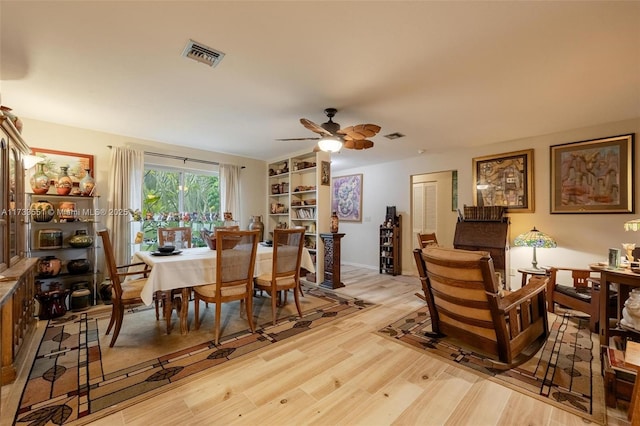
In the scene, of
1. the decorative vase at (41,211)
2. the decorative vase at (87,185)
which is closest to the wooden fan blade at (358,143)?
the decorative vase at (87,185)

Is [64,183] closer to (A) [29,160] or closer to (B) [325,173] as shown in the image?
(A) [29,160]

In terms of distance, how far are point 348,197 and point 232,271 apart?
15.7 feet

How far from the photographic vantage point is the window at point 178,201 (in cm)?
454

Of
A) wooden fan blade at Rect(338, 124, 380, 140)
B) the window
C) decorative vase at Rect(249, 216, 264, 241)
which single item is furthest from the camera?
decorative vase at Rect(249, 216, 264, 241)

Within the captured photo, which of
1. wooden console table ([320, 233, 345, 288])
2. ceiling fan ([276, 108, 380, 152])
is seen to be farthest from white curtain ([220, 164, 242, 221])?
ceiling fan ([276, 108, 380, 152])

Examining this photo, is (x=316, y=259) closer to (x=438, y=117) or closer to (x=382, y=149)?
(x=382, y=149)

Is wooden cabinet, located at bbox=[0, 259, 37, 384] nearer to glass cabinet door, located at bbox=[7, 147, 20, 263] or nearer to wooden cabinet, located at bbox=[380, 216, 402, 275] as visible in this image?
glass cabinet door, located at bbox=[7, 147, 20, 263]

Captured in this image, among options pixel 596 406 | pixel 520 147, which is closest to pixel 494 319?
pixel 596 406

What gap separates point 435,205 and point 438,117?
9.62 feet

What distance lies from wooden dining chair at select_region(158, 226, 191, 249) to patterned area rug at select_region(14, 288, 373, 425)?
89 centimetres

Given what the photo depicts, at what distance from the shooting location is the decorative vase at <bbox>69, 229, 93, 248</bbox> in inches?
139

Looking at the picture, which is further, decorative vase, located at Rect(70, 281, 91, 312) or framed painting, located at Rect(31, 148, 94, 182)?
framed painting, located at Rect(31, 148, 94, 182)

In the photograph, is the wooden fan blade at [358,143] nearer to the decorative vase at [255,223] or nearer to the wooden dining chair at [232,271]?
the wooden dining chair at [232,271]

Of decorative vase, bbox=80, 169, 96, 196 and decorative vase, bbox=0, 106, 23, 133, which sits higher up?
decorative vase, bbox=0, 106, 23, 133
